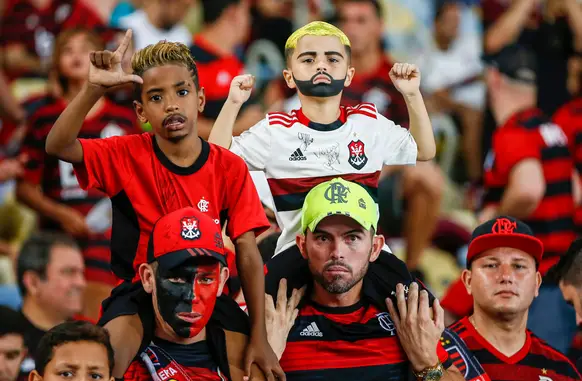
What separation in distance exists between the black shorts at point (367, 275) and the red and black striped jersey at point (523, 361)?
1.43 ft

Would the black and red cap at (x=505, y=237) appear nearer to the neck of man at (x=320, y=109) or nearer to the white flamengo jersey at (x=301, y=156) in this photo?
the white flamengo jersey at (x=301, y=156)

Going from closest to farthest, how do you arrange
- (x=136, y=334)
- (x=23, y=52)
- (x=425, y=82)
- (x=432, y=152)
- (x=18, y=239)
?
(x=136, y=334)
(x=432, y=152)
(x=18, y=239)
(x=23, y=52)
(x=425, y=82)

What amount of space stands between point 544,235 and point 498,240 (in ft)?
9.27

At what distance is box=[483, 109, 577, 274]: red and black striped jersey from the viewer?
348 inches

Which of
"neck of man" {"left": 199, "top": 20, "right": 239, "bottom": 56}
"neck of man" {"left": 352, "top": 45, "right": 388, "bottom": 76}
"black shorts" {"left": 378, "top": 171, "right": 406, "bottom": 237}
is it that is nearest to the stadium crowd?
"neck of man" {"left": 199, "top": 20, "right": 239, "bottom": 56}

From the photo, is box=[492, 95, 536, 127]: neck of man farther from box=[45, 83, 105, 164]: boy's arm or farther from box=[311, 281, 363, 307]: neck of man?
box=[45, 83, 105, 164]: boy's arm

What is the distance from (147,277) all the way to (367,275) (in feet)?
3.57

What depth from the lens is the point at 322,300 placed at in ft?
18.8

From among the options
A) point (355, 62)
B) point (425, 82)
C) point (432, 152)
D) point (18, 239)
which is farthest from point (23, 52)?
point (432, 152)

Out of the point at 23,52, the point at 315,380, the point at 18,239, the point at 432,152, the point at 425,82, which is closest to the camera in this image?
the point at 315,380

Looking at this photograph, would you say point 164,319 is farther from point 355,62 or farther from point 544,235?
point 355,62

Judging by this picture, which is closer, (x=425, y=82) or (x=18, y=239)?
(x=18, y=239)

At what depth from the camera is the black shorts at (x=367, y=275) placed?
575 cm

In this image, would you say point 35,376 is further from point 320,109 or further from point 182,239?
point 320,109
